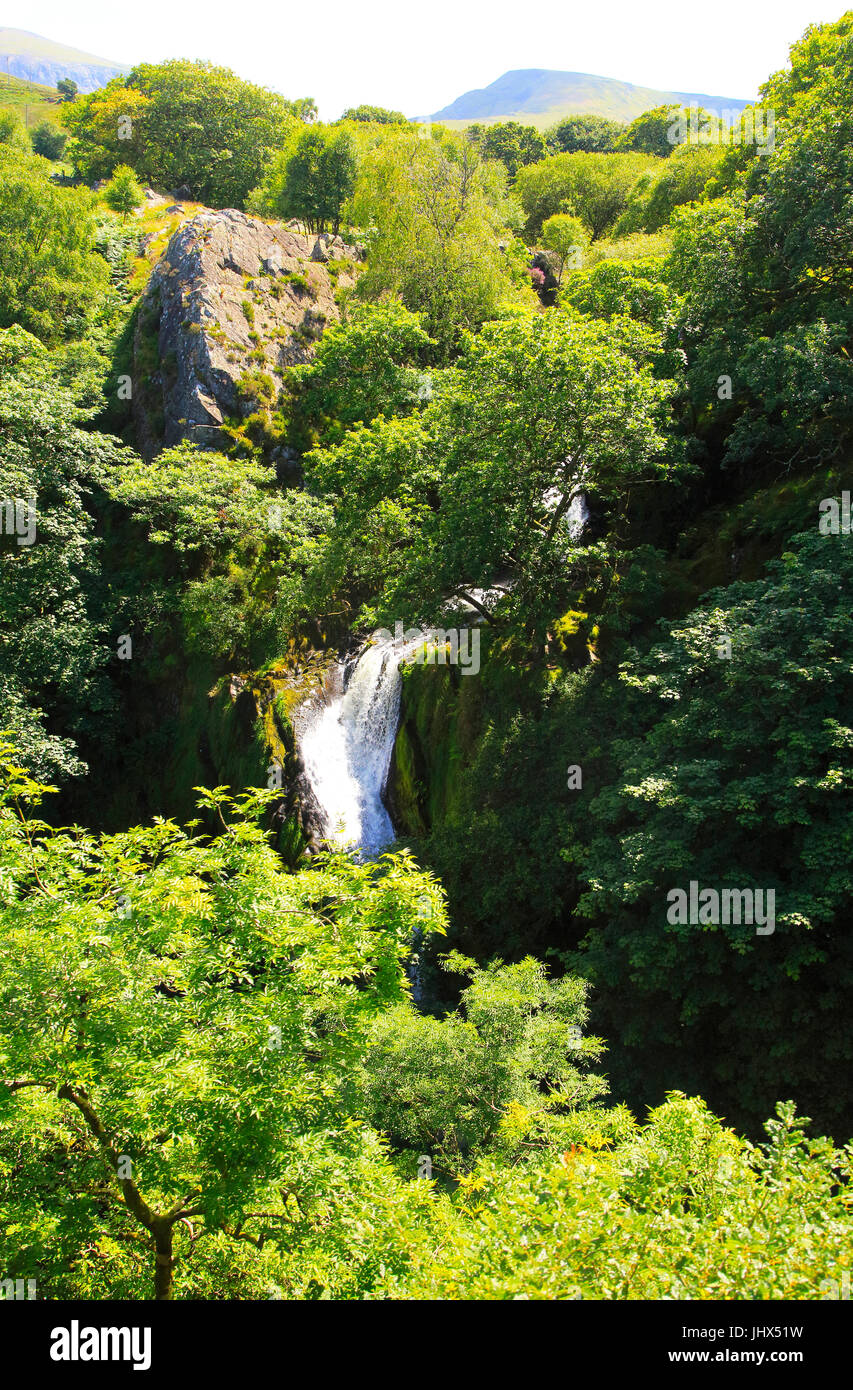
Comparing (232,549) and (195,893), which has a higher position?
(232,549)

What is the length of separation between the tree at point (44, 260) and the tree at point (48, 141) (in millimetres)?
50852

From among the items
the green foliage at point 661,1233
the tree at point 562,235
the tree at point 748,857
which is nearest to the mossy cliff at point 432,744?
the tree at point 748,857

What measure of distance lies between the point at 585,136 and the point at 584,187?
1891cm

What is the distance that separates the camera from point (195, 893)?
7.28 meters

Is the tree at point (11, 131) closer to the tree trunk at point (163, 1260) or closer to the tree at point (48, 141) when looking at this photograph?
the tree at point (48, 141)

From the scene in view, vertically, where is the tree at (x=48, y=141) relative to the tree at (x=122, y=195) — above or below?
above

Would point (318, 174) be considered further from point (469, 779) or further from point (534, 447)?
point (469, 779)

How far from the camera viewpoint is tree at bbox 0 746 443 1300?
5879 millimetres

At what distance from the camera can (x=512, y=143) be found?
56.7 m

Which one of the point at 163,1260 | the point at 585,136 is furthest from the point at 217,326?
the point at 585,136

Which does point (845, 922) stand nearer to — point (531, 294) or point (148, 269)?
point (531, 294)

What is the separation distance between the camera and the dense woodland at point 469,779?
6.02 m

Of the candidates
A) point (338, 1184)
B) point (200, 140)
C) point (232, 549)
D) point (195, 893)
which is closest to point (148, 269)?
point (200, 140)
